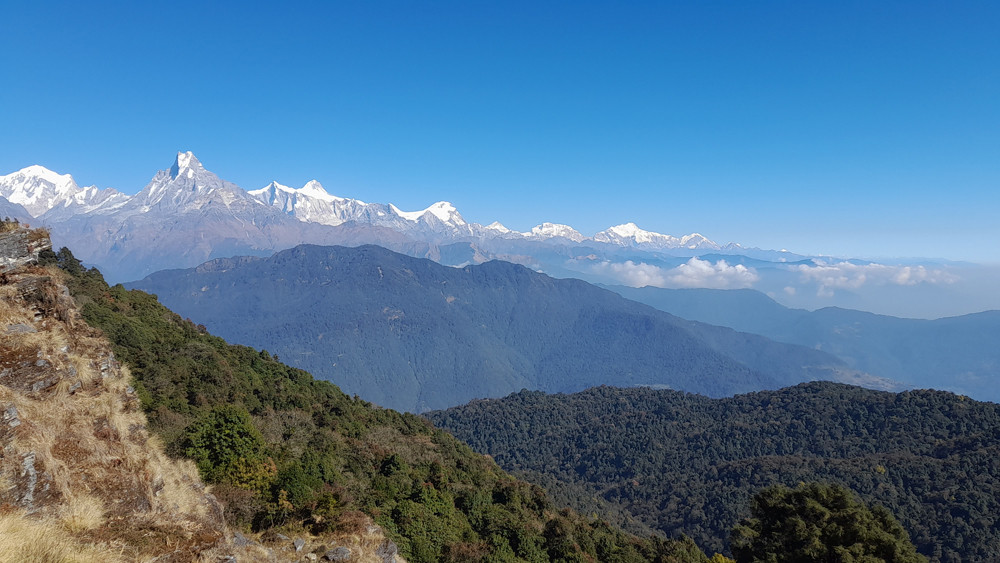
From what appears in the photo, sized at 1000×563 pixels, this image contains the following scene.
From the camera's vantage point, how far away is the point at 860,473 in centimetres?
9706

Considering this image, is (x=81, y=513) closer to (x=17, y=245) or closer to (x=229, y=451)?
(x=229, y=451)

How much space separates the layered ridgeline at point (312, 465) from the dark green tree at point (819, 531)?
24.3 feet

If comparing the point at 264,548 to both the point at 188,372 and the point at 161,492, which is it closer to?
the point at 161,492

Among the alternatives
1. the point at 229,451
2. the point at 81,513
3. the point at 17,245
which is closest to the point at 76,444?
the point at 81,513

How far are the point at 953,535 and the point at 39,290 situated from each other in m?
116

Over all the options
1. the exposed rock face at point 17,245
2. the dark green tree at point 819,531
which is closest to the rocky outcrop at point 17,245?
the exposed rock face at point 17,245

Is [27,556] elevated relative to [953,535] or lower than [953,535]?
elevated

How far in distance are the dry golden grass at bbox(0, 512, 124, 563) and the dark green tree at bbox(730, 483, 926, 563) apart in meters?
38.2

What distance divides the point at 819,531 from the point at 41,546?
41569 millimetres

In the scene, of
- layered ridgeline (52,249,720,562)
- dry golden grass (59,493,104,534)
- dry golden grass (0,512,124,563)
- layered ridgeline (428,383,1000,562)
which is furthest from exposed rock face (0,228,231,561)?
layered ridgeline (428,383,1000,562)

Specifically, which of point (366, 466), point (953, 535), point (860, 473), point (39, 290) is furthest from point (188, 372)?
point (860, 473)

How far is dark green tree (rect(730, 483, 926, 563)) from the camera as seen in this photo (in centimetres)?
3017

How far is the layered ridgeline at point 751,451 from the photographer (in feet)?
269

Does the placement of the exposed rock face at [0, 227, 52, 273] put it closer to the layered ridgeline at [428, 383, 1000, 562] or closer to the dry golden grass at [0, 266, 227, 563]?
the dry golden grass at [0, 266, 227, 563]
